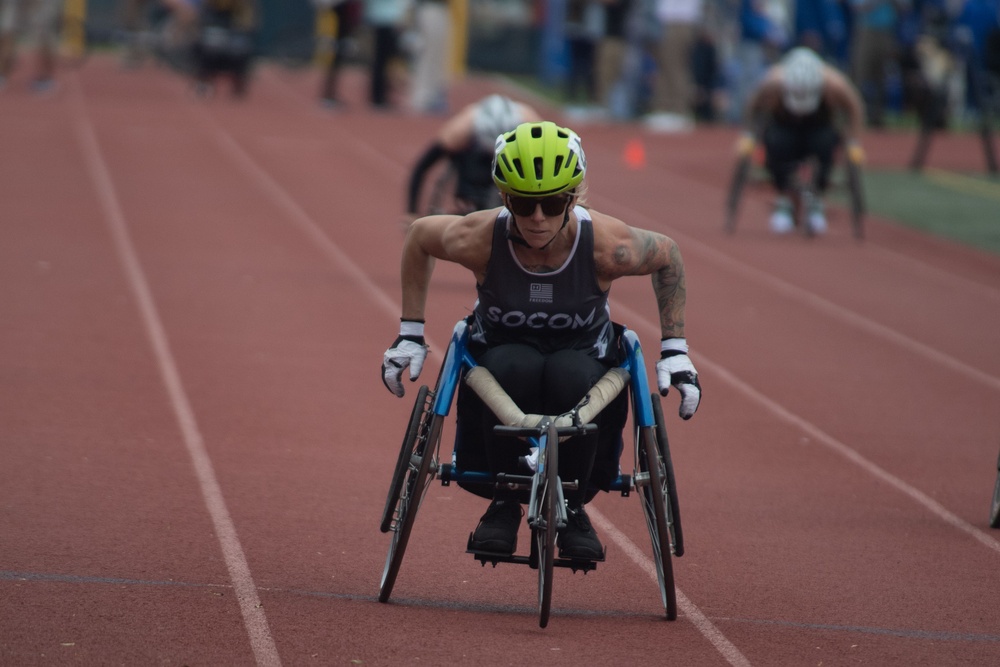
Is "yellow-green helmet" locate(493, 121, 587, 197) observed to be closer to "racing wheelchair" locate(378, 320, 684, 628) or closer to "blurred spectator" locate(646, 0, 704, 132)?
"racing wheelchair" locate(378, 320, 684, 628)

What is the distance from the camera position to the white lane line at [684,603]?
190 inches

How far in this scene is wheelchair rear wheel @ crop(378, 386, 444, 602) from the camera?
195 inches

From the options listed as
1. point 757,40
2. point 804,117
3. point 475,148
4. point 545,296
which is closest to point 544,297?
point 545,296

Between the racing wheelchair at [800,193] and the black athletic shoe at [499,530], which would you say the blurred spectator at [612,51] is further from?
the black athletic shoe at [499,530]

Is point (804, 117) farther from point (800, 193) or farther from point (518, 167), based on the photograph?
point (518, 167)

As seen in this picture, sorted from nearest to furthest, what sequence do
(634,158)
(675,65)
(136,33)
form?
(634,158) → (675,65) → (136,33)

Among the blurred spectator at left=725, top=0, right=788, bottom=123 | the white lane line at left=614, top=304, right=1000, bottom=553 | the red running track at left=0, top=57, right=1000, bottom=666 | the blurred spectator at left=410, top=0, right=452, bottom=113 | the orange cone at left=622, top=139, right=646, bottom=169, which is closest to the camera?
the red running track at left=0, top=57, right=1000, bottom=666

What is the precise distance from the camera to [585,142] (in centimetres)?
2206

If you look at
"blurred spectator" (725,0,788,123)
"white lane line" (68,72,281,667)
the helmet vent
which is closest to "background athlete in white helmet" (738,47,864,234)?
"white lane line" (68,72,281,667)

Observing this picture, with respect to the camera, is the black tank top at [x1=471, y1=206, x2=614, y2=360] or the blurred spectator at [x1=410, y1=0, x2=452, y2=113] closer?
the black tank top at [x1=471, y1=206, x2=614, y2=360]

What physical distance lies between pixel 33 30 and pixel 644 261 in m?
18.7

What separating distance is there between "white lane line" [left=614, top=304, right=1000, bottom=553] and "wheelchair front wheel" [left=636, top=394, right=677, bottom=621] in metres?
1.81

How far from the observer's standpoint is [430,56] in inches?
952

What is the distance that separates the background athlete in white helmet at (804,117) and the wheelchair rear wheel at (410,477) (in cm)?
958
